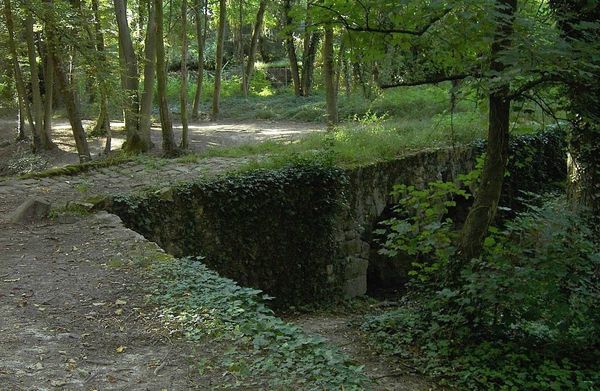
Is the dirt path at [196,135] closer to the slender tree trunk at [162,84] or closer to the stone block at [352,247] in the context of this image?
the slender tree trunk at [162,84]

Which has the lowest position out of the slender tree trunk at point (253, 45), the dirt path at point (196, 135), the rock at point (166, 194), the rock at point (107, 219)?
the rock at point (107, 219)

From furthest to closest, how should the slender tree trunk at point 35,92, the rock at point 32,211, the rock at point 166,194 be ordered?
the slender tree trunk at point 35,92
the rock at point 166,194
the rock at point 32,211

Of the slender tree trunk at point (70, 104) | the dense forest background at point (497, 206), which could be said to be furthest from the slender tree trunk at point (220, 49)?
the dense forest background at point (497, 206)

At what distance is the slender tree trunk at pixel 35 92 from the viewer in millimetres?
14109

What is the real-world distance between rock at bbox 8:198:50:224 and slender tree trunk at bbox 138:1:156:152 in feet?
17.6

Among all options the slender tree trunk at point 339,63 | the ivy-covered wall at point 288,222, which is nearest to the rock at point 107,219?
the ivy-covered wall at point 288,222

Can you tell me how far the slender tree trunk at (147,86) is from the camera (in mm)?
13492

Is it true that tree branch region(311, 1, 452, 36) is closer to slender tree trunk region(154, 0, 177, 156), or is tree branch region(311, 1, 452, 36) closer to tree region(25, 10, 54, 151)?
slender tree trunk region(154, 0, 177, 156)

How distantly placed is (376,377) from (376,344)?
1.03 meters

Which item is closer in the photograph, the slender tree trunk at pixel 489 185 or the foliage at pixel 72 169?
the slender tree trunk at pixel 489 185

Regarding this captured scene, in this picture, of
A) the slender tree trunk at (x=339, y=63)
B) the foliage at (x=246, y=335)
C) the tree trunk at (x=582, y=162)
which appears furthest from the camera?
the slender tree trunk at (x=339, y=63)

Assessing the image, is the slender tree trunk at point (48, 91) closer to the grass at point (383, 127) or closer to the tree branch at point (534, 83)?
the grass at point (383, 127)

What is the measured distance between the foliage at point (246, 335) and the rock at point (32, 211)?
9.55 ft

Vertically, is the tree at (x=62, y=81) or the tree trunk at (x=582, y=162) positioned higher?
→ the tree at (x=62, y=81)
